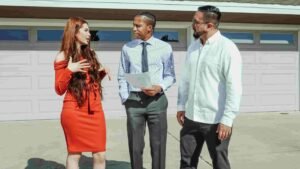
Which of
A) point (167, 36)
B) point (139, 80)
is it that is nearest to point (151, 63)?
point (139, 80)

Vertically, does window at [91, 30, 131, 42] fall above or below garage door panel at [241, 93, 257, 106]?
above

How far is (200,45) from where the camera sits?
3428 millimetres

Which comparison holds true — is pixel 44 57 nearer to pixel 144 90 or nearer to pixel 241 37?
pixel 241 37

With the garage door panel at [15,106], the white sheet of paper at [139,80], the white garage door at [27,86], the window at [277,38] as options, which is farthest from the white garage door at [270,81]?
the white sheet of paper at [139,80]

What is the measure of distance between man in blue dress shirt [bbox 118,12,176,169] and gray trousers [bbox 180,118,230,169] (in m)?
0.54

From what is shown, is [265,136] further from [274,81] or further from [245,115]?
[274,81]

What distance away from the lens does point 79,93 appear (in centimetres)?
362

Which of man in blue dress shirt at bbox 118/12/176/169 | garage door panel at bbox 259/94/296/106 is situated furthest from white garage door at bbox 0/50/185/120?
man in blue dress shirt at bbox 118/12/176/169

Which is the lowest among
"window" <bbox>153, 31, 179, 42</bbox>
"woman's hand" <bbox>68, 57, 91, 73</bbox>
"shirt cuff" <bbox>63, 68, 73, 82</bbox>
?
"shirt cuff" <bbox>63, 68, 73, 82</bbox>

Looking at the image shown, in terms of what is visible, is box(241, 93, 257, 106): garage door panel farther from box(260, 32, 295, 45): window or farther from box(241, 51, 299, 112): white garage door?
box(260, 32, 295, 45): window

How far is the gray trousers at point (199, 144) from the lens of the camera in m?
3.30

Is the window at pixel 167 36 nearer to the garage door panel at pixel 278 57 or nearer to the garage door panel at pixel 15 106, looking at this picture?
the garage door panel at pixel 278 57

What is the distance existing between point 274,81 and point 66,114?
827cm

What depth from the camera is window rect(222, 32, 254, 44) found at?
34.8ft
